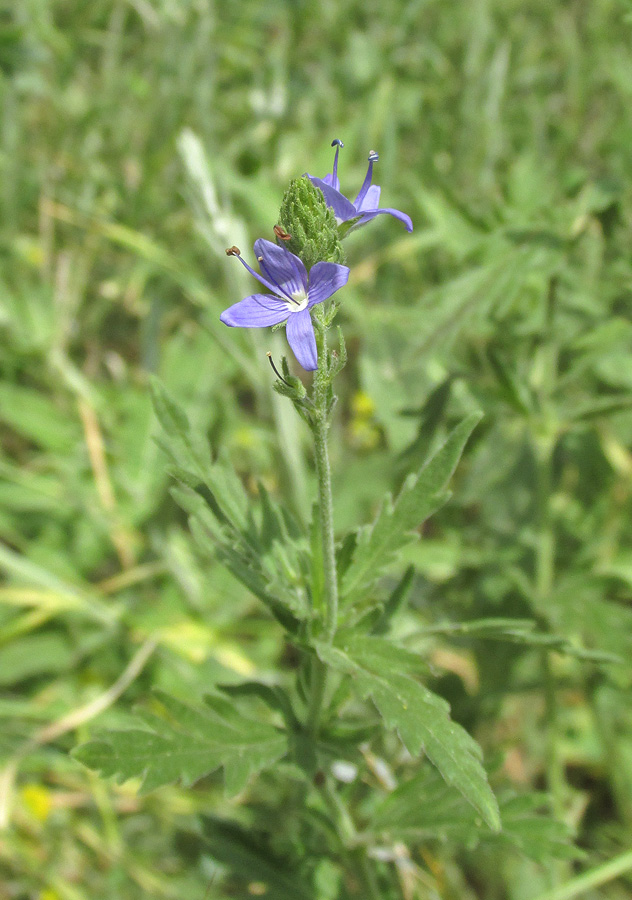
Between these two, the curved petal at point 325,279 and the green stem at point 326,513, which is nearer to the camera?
the curved petal at point 325,279

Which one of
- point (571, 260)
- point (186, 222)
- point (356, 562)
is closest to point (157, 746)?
point (356, 562)

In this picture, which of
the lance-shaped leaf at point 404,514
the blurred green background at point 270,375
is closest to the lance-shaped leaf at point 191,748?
the lance-shaped leaf at point 404,514

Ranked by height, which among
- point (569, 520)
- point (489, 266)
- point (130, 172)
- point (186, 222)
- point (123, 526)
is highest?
point (130, 172)

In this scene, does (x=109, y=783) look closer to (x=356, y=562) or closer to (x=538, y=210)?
(x=356, y=562)

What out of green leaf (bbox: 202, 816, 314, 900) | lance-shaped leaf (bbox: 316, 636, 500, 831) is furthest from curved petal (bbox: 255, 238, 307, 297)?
green leaf (bbox: 202, 816, 314, 900)

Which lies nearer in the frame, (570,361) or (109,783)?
(570,361)

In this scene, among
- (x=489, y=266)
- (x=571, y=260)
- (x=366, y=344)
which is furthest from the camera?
(x=366, y=344)

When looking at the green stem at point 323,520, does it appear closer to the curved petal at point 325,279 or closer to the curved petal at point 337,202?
the curved petal at point 325,279
